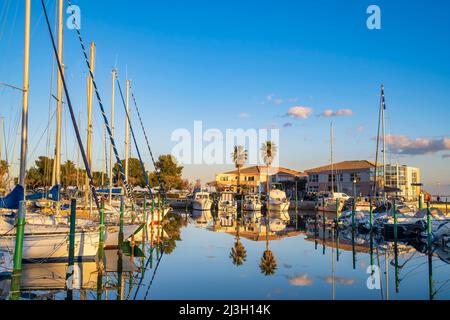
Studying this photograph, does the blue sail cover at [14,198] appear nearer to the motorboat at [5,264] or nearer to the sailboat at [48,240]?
the sailboat at [48,240]

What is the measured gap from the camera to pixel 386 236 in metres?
36.7

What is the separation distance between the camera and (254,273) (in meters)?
21.2

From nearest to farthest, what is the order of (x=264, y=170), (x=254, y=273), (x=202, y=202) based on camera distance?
(x=254, y=273)
(x=202, y=202)
(x=264, y=170)

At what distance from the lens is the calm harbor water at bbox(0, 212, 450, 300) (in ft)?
55.3

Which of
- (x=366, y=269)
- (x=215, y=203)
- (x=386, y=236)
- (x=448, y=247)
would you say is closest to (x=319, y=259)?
(x=366, y=269)

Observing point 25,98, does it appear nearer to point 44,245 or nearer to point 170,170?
point 44,245

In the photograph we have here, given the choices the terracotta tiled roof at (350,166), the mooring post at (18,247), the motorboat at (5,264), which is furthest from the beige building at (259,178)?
the mooring post at (18,247)

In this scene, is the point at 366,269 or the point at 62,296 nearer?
the point at 62,296

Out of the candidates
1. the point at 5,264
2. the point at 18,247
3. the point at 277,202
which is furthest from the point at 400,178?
the point at 18,247

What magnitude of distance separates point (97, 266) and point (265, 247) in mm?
14638

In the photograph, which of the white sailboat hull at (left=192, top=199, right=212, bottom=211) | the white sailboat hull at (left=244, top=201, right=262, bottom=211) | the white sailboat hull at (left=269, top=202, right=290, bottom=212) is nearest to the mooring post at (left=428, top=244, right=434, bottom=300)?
the white sailboat hull at (left=269, top=202, right=290, bottom=212)

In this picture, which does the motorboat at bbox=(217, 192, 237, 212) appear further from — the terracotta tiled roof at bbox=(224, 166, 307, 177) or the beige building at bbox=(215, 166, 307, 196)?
the terracotta tiled roof at bbox=(224, 166, 307, 177)

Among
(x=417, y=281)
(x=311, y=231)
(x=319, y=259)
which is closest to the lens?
(x=417, y=281)
